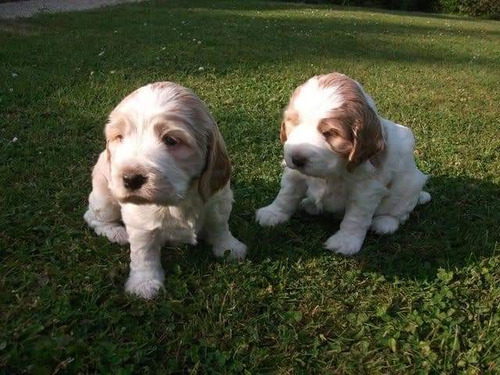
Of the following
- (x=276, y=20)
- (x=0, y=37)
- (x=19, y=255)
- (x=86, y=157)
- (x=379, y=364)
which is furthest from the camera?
(x=276, y=20)

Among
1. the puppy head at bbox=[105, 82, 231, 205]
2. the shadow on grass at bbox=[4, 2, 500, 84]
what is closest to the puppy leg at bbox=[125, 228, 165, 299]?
the puppy head at bbox=[105, 82, 231, 205]

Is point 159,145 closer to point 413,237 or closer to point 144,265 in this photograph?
point 144,265

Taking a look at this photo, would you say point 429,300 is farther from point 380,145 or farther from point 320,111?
point 320,111

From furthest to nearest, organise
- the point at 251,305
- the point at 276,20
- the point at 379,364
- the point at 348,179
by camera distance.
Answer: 1. the point at 276,20
2. the point at 348,179
3. the point at 251,305
4. the point at 379,364

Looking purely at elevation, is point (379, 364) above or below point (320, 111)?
below

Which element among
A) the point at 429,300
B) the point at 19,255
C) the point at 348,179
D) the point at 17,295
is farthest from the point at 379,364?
the point at 19,255

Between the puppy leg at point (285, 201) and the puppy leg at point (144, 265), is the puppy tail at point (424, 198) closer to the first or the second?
the puppy leg at point (285, 201)

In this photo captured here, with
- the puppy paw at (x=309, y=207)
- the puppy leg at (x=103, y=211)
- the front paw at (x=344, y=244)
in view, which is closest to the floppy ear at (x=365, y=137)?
the front paw at (x=344, y=244)

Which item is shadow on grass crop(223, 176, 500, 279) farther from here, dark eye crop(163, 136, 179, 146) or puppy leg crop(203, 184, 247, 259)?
dark eye crop(163, 136, 179, 146)

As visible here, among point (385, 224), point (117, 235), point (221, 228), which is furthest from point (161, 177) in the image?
point (385, 224)
